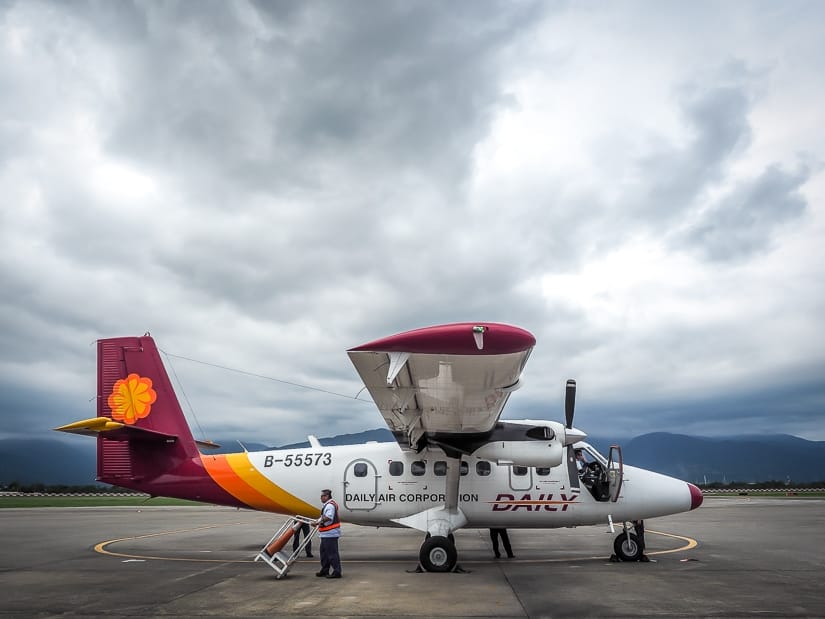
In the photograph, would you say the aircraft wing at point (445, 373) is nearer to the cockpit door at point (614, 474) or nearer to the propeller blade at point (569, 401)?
the propeller blade at point (569, 401)

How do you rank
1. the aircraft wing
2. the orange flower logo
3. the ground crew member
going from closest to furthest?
the aircraft wing < the ground crew member < the orange flower logo

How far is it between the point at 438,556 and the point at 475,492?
1725 millimetres

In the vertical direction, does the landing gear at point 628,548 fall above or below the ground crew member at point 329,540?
below

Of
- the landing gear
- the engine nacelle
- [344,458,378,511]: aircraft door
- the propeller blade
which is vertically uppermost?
the propeller blade

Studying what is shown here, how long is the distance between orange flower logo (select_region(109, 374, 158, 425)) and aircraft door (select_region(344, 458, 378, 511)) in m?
4.68

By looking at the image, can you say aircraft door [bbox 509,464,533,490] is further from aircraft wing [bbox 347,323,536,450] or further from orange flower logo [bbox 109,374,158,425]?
orange flower logo [bbox 109,374,158,425]

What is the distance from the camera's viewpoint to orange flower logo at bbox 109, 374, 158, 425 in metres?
13.0

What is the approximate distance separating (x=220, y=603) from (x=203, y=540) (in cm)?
1011

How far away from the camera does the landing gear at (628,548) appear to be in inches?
470

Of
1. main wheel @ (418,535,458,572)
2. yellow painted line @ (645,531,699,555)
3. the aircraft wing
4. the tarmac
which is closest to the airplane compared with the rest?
main wheel @ (418,535,458,572)

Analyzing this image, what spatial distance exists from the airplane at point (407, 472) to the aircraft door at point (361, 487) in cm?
2

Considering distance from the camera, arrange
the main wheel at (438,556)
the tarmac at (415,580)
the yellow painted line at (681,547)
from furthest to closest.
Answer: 1. the yellow painted line at (681,547)
2. the main wheel at (438,556)
3. the tarmac at (415,580)

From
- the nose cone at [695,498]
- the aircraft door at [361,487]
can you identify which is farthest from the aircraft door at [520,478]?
the nose cone at [695,498]

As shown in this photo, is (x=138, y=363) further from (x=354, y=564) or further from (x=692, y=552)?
(x=692, y=552)
